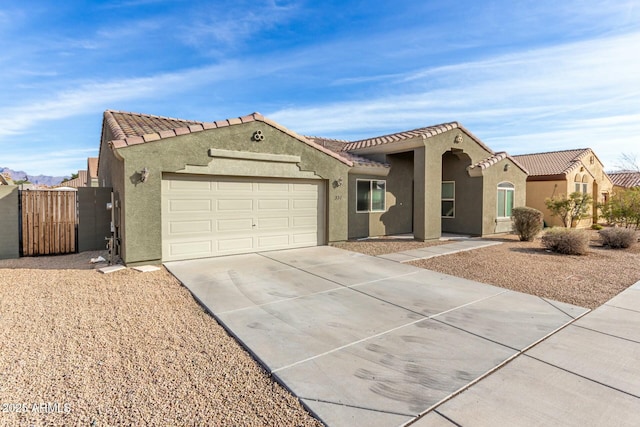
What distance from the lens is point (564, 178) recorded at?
19438 mm

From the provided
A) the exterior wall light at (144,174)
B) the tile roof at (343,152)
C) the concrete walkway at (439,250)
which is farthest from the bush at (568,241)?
the exterior wall light at (144,174)

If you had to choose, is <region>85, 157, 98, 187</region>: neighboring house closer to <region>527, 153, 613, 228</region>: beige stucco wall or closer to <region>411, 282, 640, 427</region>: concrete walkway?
<region>411, 282, 640, 427</region>: concrete walkway

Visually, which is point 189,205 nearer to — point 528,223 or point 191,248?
point 191,248

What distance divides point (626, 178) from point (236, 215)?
117ft

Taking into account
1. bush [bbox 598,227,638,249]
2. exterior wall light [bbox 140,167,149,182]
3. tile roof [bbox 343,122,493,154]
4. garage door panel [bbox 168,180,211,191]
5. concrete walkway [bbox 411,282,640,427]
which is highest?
tile roof [bbox 343,122,493,154]

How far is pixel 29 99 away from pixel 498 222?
2324cm

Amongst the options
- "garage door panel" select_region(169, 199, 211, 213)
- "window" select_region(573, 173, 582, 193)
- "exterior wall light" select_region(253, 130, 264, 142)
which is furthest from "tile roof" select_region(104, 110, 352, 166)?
"window" select_region(573, 173, 582, 193)

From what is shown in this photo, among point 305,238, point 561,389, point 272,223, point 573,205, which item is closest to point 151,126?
point 272,223

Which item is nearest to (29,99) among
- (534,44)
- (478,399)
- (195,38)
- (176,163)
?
(195,38)

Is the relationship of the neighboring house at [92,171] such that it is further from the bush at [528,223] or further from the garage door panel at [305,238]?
the bush at [528,223]

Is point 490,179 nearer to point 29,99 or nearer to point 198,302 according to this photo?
point 198,302

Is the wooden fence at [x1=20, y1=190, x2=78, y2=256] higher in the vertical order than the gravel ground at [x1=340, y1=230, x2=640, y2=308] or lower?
higher

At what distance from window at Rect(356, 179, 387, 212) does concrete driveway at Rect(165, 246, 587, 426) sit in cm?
595

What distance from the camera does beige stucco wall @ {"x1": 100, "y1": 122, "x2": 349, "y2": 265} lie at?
826 centimetres
